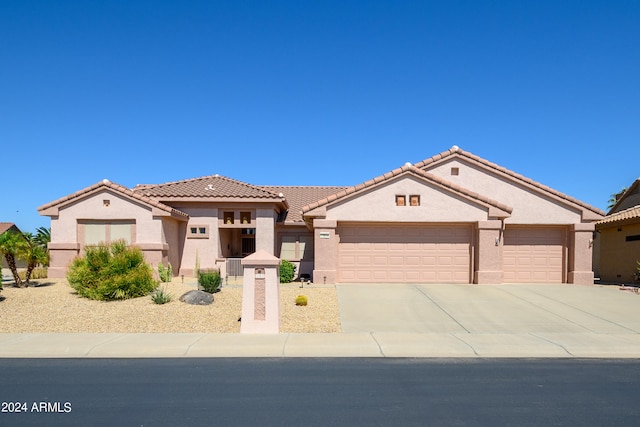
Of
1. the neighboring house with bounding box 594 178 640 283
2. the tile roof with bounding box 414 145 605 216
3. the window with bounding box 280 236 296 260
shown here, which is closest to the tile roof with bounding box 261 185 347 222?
the window with bounding box 280 236 296 260

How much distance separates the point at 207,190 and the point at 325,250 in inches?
281

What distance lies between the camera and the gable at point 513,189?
63.7 ft

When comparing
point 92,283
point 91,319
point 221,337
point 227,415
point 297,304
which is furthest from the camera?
point 92,283

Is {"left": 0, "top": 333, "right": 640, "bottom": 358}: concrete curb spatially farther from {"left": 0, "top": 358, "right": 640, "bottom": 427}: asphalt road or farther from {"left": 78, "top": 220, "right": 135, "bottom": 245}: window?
{"left": 78, "top": 220, "right": 135, "bottom": 245}: window

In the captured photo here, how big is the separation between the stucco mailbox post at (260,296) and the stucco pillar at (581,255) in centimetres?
1359

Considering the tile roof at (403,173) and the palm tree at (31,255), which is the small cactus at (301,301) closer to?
the tile roof at (403,173)

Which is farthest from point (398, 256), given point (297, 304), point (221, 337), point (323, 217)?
point (221, 337)

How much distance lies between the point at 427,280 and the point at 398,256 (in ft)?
4.75

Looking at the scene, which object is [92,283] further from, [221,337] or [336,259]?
[336,259]

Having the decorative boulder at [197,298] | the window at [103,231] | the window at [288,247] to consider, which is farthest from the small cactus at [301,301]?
the window at [103,231]

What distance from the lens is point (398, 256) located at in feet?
60.9

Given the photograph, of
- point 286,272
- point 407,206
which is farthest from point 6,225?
point 407,206

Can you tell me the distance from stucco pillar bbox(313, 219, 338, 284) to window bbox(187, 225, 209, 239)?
248 inches

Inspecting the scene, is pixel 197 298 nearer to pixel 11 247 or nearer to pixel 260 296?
pixel 260 296
